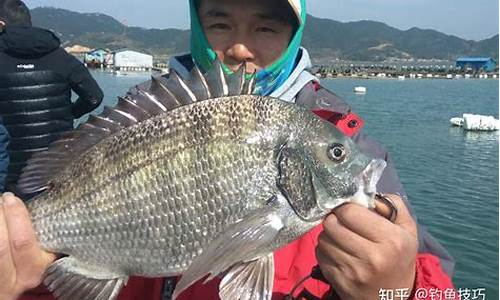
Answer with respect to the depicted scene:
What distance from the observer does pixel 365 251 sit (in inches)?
67.0

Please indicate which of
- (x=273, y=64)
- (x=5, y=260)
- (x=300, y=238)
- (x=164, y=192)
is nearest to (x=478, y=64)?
(x=273, y=64)

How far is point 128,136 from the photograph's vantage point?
1990 millimetres

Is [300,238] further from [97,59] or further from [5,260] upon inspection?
[97,59]

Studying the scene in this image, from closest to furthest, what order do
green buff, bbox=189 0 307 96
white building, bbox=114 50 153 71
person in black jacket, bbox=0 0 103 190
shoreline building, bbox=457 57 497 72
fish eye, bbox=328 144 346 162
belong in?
fish eye, bbox=328 144 346 162 < green buff, bbox=189 0 307 96 < person in black jacket, bbox=0 0 103 190 < white building, bbox=114 50 153 71 < shoreline building, bbox=457 57 497 72

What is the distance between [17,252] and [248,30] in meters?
1.46

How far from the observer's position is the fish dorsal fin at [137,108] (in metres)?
1.97

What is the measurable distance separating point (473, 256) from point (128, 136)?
32.8ft

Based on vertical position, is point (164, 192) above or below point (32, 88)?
above

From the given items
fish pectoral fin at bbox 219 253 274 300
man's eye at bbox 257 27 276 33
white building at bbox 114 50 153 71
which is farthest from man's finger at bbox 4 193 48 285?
white building at bbox 114 50 153 71

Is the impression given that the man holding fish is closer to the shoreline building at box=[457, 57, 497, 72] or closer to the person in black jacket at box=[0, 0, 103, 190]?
the person in black jacket at box=[0, 0, 103, 190]

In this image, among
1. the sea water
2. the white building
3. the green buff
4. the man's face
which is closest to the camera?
the man's face

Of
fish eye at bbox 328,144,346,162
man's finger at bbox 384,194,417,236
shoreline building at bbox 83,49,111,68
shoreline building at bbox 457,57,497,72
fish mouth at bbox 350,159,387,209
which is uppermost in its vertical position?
fish eye at bbox 328,144,346,162

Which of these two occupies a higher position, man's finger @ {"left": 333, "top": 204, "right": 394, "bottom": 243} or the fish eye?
the fish eye

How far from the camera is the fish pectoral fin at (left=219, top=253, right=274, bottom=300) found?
1839 mm
